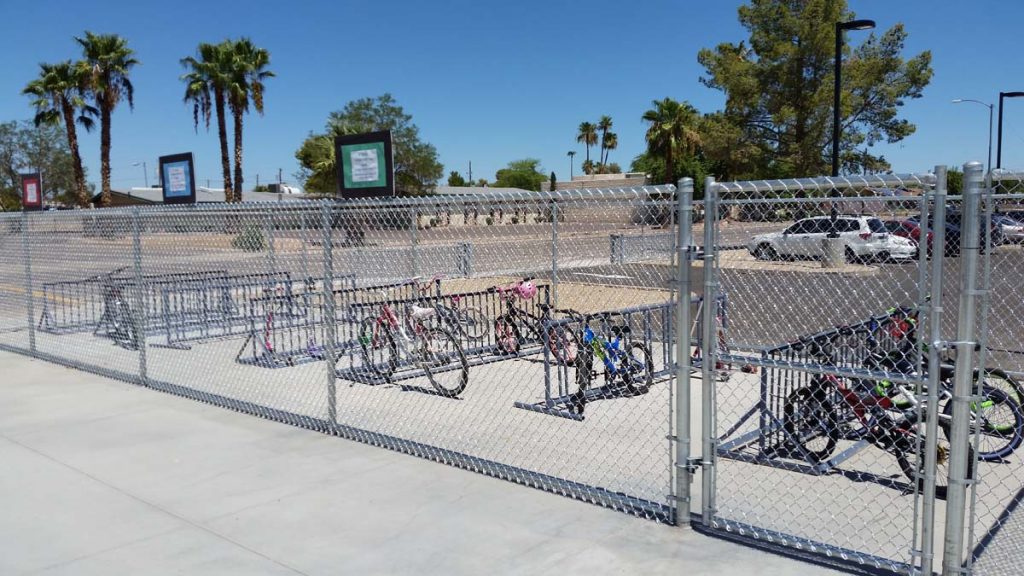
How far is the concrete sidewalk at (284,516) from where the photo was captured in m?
4.36

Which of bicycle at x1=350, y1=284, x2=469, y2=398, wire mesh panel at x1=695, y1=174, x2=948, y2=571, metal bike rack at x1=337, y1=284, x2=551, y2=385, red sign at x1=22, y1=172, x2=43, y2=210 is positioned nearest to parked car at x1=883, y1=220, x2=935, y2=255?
wire mesh panel at x1=695, y1=174, x2=948, y2=571

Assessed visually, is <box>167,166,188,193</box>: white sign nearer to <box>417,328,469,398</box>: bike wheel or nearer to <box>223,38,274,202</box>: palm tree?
<box>417,328,469,398</box>: bike wheel

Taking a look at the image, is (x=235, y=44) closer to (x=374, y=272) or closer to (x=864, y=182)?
(x=374, y=272)

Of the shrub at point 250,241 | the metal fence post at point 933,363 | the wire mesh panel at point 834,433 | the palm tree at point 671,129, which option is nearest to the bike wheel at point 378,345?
the wire mesh panel at point 834,433

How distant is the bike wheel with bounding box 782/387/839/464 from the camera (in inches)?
218

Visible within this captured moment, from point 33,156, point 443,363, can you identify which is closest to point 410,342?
point 443,363

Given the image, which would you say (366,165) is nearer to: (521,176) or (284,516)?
(284,516)

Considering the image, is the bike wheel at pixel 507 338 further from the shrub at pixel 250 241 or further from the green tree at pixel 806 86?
the green tree at pixel 806 86

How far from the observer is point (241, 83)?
42438mm

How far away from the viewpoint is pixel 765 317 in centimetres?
1396

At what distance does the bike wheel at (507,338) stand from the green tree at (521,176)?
110 meters

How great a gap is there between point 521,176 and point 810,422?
408 feet

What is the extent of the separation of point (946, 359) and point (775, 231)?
2.52 metres

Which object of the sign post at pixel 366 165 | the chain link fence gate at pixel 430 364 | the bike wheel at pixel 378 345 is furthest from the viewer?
the sign post at pixel 366 165
